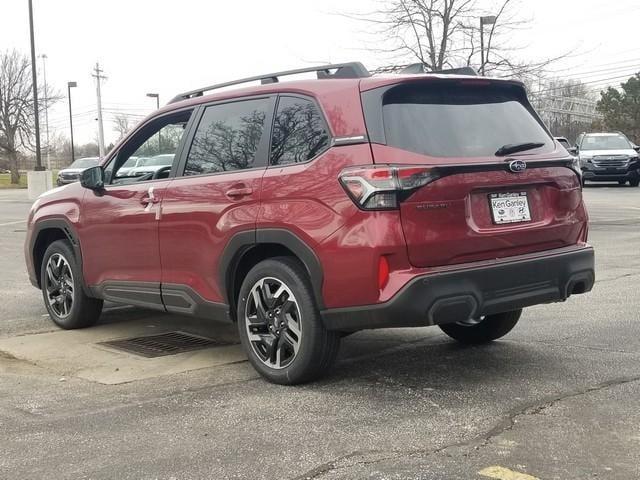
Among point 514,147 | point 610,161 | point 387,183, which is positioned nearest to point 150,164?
point 387,183

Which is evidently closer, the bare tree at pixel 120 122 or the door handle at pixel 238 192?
Result: the door handle at pixel 238 192

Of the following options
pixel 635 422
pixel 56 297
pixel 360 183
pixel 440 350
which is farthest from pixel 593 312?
pixel 56 297

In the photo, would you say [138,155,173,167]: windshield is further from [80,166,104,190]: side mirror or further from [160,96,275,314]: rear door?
[80,166,104,190]: side mirror

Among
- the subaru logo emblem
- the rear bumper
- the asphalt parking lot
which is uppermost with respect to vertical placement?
the subaru logo emblem

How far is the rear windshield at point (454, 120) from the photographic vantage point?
416 cm

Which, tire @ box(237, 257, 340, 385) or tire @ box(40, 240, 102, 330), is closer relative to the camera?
tire @ box(237, 257, 340, 385)

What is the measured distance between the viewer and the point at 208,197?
487 centimetres

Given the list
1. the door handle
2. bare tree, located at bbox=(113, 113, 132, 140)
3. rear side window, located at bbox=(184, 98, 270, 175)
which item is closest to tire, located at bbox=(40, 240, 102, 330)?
rear side window, located at bbox=(184, 98, 270, 175)

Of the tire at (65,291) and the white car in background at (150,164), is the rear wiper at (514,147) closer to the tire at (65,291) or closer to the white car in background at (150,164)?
the white car in background at (150,164)

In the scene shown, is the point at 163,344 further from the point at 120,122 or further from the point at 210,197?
the point at 120,122

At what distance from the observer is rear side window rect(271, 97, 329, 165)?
4.38 m

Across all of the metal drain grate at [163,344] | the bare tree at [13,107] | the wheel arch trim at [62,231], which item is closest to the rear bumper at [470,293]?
the metal drain grate at [163,344]

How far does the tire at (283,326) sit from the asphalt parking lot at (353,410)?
5.6 inches

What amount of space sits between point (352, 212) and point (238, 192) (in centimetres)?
94
